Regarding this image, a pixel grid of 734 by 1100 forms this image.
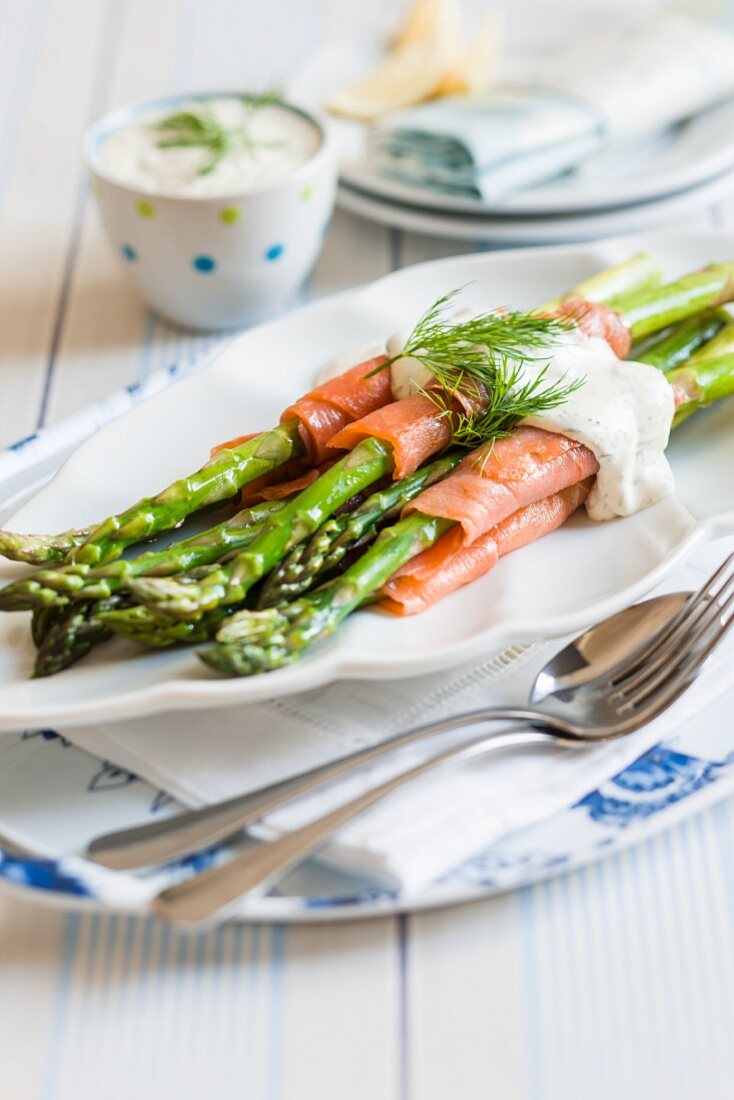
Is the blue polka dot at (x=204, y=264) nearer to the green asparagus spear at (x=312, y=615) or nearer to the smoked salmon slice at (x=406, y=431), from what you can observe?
the smoked salmon slice at (x=406, y=431)

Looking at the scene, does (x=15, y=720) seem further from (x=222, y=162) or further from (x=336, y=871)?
(x=222, y=162)

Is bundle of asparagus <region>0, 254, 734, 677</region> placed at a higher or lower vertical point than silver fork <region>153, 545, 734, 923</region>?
higher

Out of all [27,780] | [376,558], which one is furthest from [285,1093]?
[376,558]

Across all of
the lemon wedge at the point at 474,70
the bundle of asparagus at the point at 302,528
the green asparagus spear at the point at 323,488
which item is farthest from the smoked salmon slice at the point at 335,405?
the lemon wedge at the point at 474,70

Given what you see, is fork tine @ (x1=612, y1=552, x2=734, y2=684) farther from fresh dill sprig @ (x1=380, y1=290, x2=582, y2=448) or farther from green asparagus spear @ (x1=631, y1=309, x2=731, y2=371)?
green asparagus spear @ (x1=631, y1=309, x2=731, y2=371)

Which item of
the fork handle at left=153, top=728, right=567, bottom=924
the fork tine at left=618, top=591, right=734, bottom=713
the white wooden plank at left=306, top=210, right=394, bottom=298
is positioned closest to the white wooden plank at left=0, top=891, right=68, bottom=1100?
the fork handle at left=153, top=728, right=567, bottom=924
